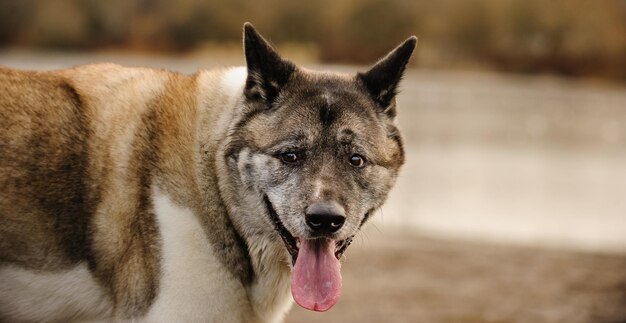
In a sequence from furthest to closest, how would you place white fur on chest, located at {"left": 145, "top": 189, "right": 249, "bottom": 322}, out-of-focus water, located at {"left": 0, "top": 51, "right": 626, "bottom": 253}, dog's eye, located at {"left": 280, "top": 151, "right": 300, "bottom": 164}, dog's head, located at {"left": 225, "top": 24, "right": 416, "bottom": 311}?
out-of-focus water, located at {"left": 0, "top": 51, "right": 626, "bottom": 253}, dog's eye, located at {"left": 280, "top": 151, "right": 300, "bottom": 164}, dog's head, located at {"left": 225, "top": 24, "right": 416, "bottom": 311}, white fur on chest, located at {"left": 145, "top": 189, "right": 249, "bottom": 322}

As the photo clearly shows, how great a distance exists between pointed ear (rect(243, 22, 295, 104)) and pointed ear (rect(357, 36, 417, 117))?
392mm

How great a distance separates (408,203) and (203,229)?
28.5 ft

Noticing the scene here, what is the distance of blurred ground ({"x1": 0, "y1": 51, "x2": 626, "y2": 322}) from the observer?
25.7 feet

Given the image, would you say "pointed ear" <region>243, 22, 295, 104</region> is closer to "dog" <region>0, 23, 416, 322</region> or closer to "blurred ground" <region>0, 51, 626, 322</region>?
"dog" <region>0, 23, 416, 322</region>

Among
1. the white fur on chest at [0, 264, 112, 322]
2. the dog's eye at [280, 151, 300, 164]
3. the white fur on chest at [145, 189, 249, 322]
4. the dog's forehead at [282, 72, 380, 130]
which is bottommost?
the white fur on chest at [0, 264, 112, 322]

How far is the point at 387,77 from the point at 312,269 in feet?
3.30

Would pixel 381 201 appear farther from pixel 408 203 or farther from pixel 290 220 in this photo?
pixel 408 203

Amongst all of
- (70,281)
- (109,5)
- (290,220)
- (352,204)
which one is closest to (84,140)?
(70,281)

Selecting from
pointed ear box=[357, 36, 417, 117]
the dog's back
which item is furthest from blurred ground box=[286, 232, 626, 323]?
the dog's back

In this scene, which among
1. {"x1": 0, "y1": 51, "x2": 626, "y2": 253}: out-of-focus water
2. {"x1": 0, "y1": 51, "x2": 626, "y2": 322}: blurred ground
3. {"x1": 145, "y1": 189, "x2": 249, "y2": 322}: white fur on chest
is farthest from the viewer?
{"x1": 0, "y1": 51, "x2": 626, "y2": 253}: out-of-focus water

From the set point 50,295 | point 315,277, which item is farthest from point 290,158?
point 50,295

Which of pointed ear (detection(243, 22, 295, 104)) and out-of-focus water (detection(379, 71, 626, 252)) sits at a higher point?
pointed ear (detection(243, 22, 295, 104))

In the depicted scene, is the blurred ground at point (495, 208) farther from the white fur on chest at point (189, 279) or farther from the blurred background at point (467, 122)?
the white fur on chest at point (189, 279)

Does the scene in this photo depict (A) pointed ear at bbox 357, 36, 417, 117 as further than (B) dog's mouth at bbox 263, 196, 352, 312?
Yes
